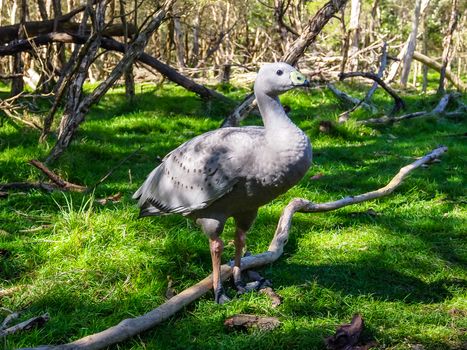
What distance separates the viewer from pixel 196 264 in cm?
502

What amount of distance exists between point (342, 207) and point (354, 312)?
231cm

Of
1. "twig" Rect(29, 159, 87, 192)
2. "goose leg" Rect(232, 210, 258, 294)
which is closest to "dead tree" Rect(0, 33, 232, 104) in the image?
"twig" Rect(29, 159, 87, 192)

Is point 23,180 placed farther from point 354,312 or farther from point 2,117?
point 354,312

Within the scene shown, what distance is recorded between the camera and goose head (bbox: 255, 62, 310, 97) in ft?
12.9

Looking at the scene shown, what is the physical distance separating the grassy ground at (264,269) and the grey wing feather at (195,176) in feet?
1.97

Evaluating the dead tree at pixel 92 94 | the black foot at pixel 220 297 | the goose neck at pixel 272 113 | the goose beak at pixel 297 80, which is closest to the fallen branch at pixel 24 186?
the dead tree at pixel 92 94

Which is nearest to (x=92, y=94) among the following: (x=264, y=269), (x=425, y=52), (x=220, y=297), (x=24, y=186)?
(x=24, y=186)

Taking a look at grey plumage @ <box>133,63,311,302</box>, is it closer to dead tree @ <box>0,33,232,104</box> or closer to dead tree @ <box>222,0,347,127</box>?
dead tree @ <box>222,0,347,127</box>

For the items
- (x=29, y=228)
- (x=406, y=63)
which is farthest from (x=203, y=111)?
(x=406, y=63)

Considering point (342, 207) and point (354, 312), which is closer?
point (354, 312)

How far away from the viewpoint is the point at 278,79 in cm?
400

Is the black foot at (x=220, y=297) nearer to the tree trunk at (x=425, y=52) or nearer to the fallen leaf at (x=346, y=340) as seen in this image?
the fallen leaf at (x=346, y=340)

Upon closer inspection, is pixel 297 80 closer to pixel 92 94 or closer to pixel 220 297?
pixel 220 297

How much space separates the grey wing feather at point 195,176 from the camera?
4.04 m
